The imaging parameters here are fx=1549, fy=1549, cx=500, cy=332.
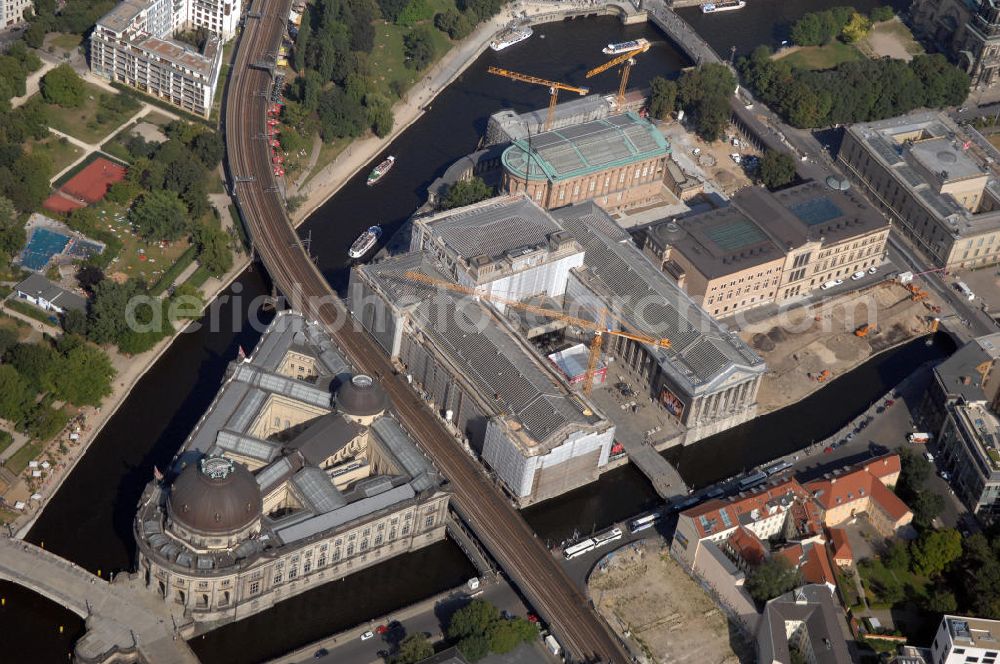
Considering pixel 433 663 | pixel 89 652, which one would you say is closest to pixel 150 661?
pixel 89 652

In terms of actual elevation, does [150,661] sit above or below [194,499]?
below

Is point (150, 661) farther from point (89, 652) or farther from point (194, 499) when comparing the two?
point (194, 499)

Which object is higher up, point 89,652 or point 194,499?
point 194,499

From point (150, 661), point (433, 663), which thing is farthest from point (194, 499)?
point (433, 663)

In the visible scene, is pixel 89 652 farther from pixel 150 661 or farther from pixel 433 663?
pixel 433 663

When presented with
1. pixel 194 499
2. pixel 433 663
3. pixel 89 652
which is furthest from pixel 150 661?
pixel 433 663
